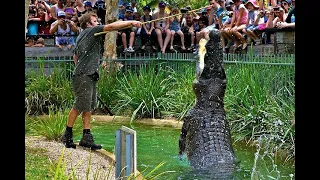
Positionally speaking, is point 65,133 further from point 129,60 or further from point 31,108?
point 129,60

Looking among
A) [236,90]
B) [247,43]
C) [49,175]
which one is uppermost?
[247,43]

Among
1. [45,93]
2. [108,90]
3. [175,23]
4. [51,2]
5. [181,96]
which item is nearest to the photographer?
[181,96]

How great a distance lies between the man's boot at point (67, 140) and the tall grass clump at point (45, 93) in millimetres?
3951

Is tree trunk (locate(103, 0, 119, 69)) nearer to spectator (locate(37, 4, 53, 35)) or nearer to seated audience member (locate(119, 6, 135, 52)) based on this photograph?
seated audience member (locate(119, 6, 135, 52))

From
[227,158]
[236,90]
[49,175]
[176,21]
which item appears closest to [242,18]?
[176,21]

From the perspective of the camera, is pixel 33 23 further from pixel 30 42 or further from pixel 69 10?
pixel 69 10

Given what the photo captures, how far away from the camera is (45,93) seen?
1201 centimetres

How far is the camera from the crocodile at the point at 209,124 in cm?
632

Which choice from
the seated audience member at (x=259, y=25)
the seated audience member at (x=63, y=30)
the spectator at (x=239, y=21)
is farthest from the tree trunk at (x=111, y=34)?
the seated audience member at (x=259, y=25)

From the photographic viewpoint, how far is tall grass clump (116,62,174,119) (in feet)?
37.4

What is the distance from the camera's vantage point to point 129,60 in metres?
13.5

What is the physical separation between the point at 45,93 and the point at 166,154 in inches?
184

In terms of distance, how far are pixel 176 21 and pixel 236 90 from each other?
253 inches

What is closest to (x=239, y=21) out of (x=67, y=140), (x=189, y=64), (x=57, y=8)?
(x=189, y=64)
